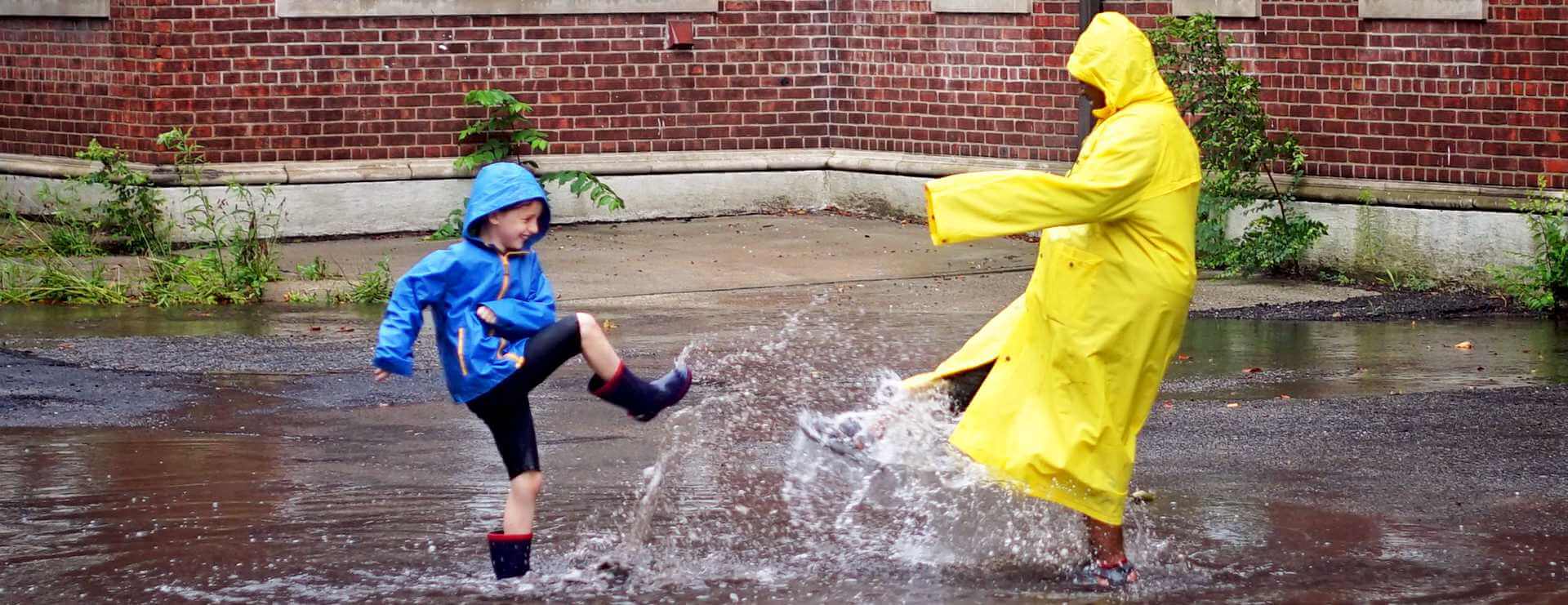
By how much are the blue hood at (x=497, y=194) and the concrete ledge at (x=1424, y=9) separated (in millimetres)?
7151

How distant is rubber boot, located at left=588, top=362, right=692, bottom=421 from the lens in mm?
5000

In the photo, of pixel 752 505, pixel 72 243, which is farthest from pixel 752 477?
pixel 72 243

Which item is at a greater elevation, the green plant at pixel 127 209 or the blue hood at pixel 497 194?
the blue hood at pixel 497 194

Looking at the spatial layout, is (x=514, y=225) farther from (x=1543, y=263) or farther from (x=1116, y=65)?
(x=1543, y=263)

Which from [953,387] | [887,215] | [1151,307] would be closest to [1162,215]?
[1151,307]

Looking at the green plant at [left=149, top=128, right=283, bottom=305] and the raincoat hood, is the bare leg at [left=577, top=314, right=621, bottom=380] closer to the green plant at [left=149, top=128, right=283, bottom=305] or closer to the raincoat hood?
the raincoat hood

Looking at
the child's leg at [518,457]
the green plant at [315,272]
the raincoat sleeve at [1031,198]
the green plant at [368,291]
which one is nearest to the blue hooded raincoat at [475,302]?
the child's leg at [518,457]

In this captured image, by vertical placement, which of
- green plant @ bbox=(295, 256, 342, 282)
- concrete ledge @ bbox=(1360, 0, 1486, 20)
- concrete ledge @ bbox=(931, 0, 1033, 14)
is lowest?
green plant @ bbox=(295, 256, 342, 282)

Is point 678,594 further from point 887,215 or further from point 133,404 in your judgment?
point 887,215

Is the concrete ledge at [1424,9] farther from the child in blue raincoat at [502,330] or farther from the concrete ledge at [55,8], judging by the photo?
the concrete ledge at [55,8]

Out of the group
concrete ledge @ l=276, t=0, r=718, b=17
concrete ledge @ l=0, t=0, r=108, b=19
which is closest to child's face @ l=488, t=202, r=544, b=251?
concrete ledge @ l=276, t=0, r=718, b=17

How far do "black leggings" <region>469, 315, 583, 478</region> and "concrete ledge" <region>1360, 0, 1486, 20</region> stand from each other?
7.19m

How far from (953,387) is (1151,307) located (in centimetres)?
76

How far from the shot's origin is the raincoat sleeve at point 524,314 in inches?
188
